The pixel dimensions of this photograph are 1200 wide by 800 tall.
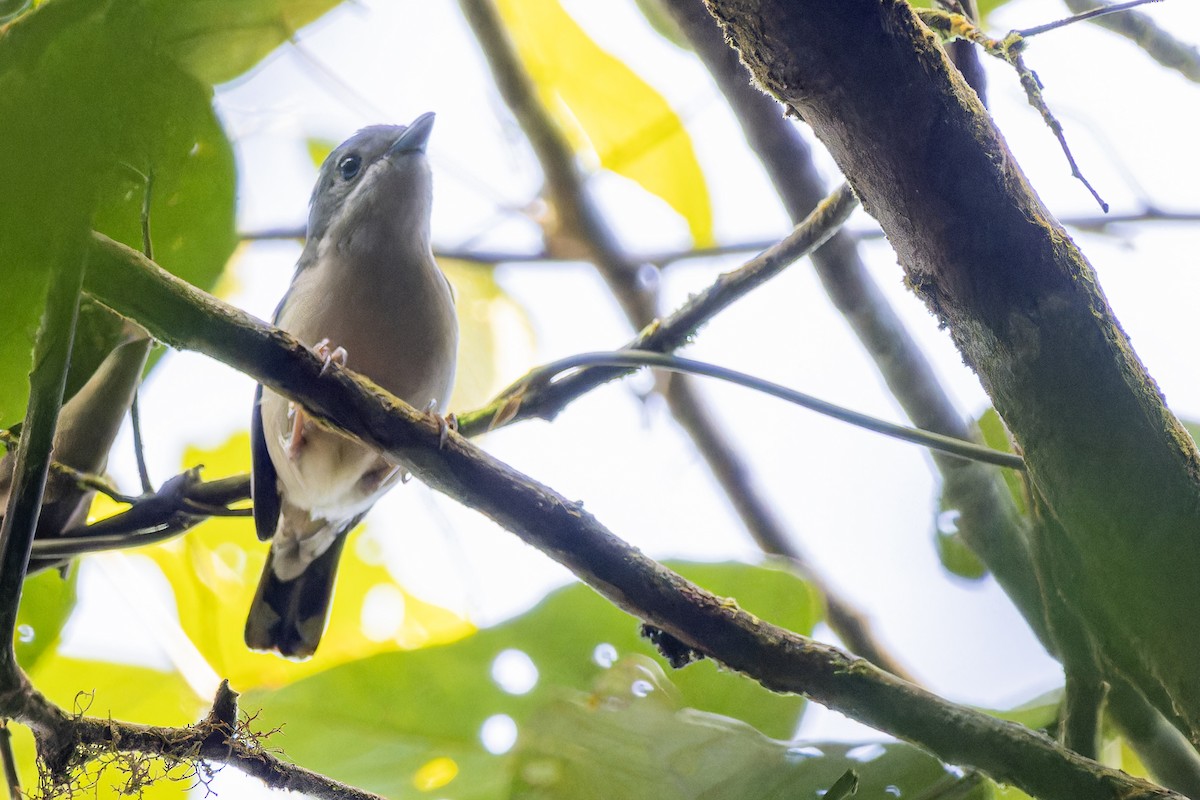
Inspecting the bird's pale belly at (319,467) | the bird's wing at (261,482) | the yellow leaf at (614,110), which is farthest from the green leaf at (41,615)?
the yellow leaf at (614,110)

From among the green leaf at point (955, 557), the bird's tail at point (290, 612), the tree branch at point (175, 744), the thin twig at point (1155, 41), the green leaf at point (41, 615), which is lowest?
the tree branch at point (175, 744)

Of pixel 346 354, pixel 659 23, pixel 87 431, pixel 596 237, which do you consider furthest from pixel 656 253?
pixel 87 431

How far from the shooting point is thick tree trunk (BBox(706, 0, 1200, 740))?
2.97 ft

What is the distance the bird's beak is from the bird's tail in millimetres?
1001

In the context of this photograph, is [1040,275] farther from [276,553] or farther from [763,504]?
[276,553]

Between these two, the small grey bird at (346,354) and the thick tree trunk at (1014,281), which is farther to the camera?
the small grey bird at (346,354)

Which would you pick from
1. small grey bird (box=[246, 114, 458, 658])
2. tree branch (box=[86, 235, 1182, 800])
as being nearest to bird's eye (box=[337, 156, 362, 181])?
small grey bird (box=[246, 114, 458, 658])

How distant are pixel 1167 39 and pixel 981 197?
3.26 ft

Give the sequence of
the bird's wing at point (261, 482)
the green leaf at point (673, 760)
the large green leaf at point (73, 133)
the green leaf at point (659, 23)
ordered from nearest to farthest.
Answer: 1. the large green leaf at point (73, 133)
2. the green leaf at point (673, 760)
3. the bird's wing at point (261, 482)
4. the green leaf at point (659, 23)

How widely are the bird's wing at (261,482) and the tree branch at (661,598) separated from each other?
647 mm

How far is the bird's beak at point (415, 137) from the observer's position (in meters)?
2.36

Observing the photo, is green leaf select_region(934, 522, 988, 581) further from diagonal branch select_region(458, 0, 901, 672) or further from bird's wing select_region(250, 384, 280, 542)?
bird's wing select_region(250, 384, 280, 542)

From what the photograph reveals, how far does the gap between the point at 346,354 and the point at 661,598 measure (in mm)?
1106

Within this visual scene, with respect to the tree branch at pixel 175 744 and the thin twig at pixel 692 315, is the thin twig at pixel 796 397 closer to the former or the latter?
the thin twig at pixel 692 315
